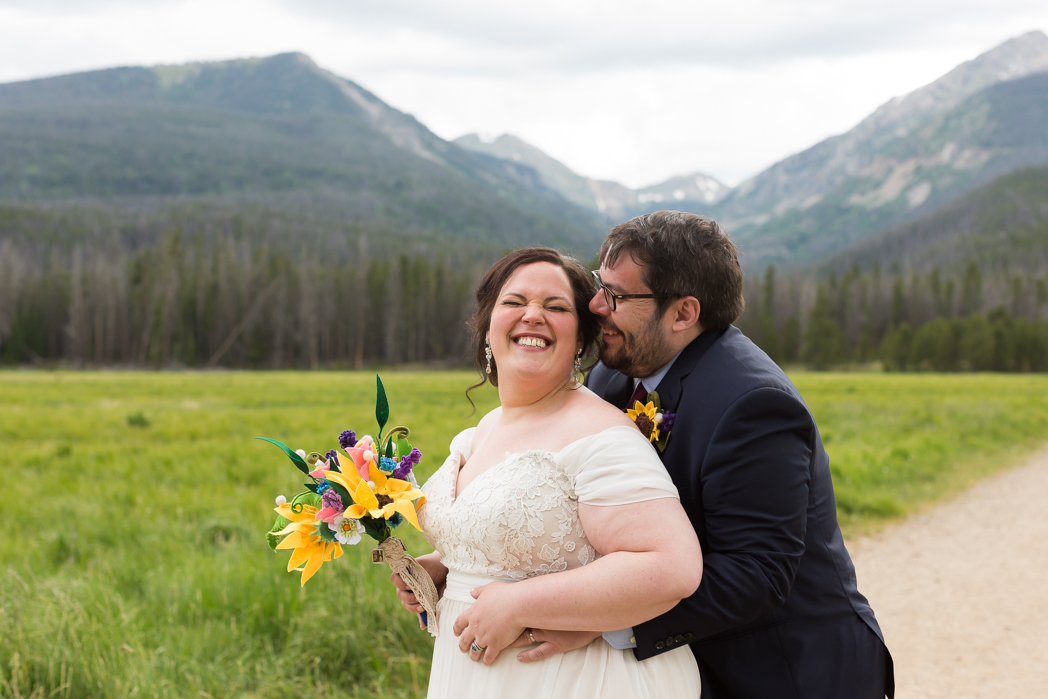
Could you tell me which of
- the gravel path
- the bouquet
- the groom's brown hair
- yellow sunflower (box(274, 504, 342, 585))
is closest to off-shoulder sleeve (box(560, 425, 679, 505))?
the bouquet

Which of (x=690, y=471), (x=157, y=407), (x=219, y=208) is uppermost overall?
(x=219, y=208)

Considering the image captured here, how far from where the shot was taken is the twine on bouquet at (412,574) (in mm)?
2588

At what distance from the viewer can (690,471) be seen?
2572 millimetres

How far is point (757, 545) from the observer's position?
240cm

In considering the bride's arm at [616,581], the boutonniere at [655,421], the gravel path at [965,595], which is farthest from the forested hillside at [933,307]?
the bride's arm at [616,581]

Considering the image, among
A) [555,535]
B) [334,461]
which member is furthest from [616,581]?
[334,461]

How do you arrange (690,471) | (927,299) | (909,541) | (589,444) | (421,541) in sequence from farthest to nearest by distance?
(927,299), (909,541), (421,541), (690,471), (589,444)

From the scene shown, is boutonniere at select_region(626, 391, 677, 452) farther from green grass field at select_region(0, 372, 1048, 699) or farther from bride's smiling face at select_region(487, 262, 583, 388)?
green grass field at select_region(0, 372, 1048, 699)

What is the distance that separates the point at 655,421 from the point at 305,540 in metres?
1.32

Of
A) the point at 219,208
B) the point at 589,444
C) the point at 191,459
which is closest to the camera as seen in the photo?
the point at 589,444

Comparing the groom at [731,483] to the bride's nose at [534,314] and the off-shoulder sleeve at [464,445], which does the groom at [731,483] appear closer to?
the bride's nose at [534,314]

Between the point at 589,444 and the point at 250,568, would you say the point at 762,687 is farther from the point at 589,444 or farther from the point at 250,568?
the point at 250,568

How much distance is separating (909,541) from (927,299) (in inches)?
4331

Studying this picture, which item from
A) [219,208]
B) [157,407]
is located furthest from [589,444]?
[219,208]
